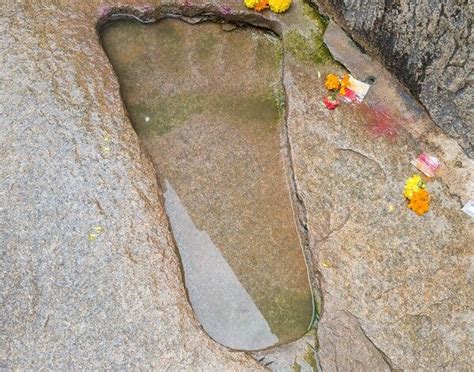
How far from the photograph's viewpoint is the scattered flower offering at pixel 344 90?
4.13 m

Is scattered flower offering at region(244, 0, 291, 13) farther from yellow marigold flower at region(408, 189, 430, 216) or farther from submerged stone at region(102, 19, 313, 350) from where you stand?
yellow marigold flower at region(408, 189, 430, 216)

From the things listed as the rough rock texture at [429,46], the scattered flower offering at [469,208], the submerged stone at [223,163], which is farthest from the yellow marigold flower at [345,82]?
the scattered flower offering at [469,208]

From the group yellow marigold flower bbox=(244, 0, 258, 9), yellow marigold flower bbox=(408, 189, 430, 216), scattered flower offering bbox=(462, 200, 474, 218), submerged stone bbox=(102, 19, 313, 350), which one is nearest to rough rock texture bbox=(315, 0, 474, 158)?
scattered flower offering bbox=(462, 200, 474, 218)

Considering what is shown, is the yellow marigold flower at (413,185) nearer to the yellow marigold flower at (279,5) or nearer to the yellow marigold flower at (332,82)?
the yellow marigold flower at (332,82)

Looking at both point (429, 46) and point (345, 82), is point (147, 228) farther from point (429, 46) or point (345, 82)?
point (429, 46)

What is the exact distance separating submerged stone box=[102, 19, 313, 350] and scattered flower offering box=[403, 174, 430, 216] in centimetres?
74

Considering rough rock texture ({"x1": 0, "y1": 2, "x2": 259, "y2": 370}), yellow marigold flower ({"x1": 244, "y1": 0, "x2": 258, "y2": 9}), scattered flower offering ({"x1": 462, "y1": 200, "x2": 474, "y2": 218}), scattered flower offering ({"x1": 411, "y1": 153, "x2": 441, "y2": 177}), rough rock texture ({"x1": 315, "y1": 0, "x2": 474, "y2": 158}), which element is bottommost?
rough rock texture ({"x1": 0, "y1": 2, "x2": 259, "y2": 370})

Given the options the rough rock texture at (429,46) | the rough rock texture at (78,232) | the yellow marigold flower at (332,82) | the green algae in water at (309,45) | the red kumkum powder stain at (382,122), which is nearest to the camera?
the rough rock texture at (78,232)

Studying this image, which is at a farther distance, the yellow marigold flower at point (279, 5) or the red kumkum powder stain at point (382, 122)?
the yellow marigold flower at point (279, 5)

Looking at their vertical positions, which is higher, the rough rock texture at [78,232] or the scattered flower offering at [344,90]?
the scattered flower offering at [344,90]

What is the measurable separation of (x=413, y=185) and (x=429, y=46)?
870 millimetres

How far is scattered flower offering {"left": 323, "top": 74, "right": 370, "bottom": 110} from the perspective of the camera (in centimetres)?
413

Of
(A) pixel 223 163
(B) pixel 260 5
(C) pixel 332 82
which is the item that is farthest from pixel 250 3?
(A) pixel 223 163

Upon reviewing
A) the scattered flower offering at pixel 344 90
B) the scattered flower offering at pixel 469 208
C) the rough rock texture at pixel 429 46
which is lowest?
the scattered flower offering at pixel 469 208
